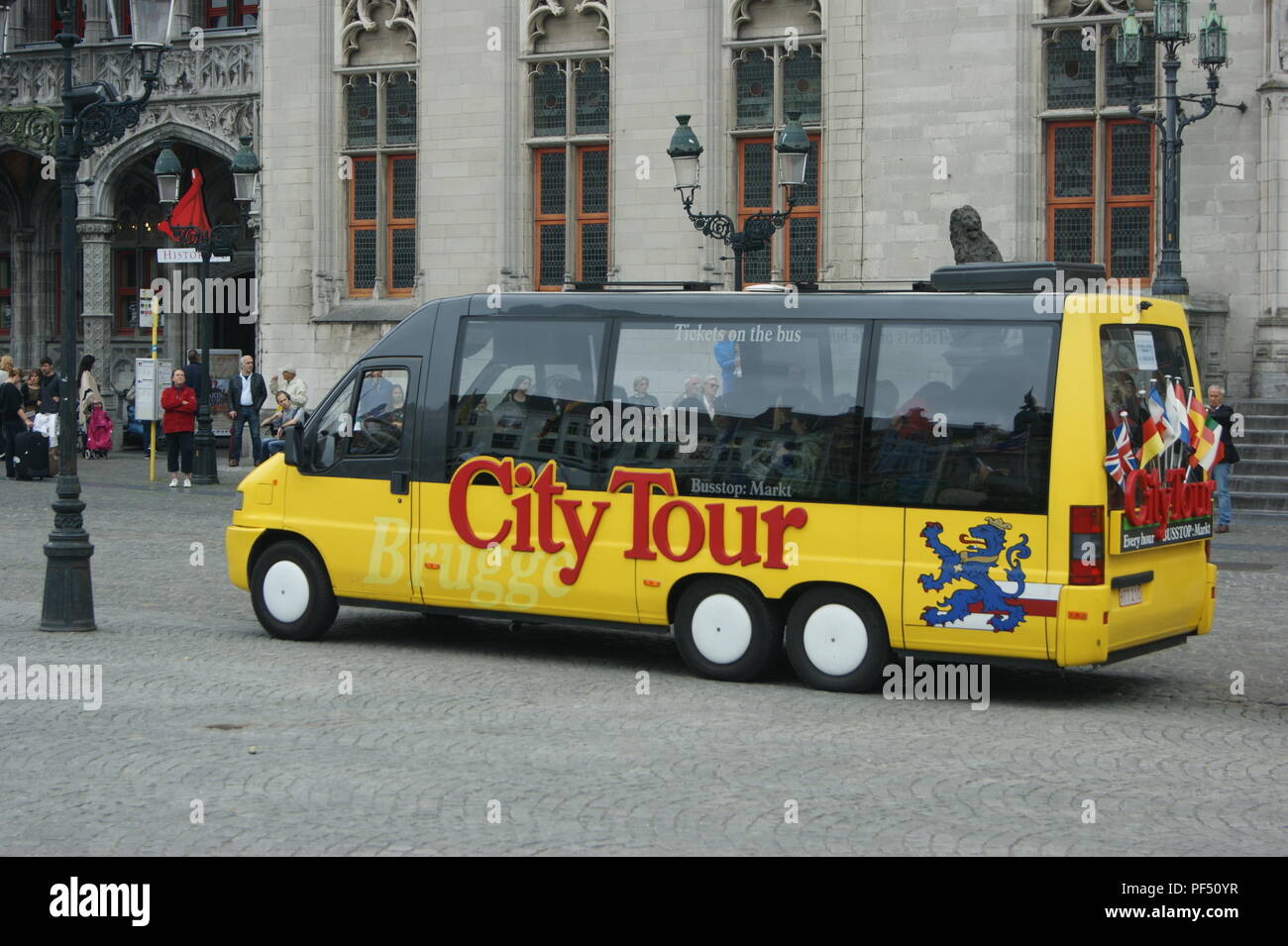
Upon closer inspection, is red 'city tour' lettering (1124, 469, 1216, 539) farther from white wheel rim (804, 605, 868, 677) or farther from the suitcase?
the suitcase

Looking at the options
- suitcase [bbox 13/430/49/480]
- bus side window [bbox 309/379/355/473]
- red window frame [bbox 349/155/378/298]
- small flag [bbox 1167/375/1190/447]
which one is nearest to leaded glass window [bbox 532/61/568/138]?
red window frame [bbox 349/155/378/298]

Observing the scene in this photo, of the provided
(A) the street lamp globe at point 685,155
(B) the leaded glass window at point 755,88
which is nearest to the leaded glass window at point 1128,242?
(B) the leaded glass window at point 755,88

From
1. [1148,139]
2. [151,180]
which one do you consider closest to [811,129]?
[1148,139]

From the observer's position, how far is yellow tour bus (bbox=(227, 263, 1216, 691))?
1084 centimetres

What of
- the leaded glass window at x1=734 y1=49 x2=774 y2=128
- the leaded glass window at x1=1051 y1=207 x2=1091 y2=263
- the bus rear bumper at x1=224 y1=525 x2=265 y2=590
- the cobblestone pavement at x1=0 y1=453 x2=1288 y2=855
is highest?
the leaded glass window at x1=734 y1=49 x2=774 y2=128

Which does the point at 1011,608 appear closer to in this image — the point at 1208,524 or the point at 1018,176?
the point at 1208,524

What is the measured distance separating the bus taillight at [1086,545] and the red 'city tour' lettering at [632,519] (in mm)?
1663

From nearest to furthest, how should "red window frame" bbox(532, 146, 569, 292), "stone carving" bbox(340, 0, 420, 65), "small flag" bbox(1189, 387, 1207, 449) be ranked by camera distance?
1. "small flag" bbox(1189, 387, 1207, 449)
2. "red window frame" bbox(532, 146, 569, 292)
3. "stone carving" bbox(340, 0, 420, 65)

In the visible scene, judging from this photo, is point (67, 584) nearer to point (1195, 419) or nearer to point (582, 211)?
point (1195, 419)

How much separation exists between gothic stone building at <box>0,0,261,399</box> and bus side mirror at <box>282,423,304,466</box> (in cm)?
2173

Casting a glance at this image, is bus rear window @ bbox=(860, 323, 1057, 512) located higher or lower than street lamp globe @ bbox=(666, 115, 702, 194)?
lower

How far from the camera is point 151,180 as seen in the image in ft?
130

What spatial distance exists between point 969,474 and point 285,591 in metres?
4.99

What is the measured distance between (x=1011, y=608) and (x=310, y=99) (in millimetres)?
23568
